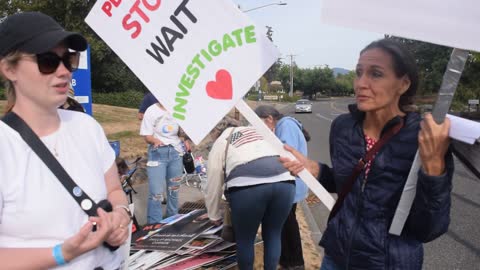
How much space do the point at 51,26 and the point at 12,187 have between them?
1.94 feet

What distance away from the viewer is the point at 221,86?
6.18 feet

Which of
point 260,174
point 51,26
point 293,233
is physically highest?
point 51,26

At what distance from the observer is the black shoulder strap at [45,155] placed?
1.44 meters

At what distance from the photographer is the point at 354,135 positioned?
1844 mm

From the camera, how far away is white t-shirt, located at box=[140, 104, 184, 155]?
15.9ft

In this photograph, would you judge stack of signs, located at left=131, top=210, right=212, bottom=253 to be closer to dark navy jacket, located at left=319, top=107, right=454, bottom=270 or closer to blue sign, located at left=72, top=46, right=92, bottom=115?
blue sign, located at left=72, top=46, right=92, bottom=115

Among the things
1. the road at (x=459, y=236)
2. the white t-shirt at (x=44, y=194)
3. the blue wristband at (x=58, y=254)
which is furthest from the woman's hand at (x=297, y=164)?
the road at (x=459, y=236)

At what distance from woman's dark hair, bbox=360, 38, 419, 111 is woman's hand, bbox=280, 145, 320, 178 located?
19.3 inches

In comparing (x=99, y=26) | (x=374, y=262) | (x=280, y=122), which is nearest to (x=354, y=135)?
(x=374, y=262)

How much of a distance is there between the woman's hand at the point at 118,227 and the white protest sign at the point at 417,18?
104 centimetres

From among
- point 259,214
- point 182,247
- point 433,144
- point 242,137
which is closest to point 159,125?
point 182,247

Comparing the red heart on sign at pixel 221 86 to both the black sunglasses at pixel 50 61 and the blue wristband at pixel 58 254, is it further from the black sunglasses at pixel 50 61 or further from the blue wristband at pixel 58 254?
the blue wristband at pixel 58 254

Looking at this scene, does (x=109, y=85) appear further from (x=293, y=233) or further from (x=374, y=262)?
(x=374, y=262)

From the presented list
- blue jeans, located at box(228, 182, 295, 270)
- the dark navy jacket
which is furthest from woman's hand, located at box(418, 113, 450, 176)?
blue jeans, located at box(228, 182, 295, 270)
